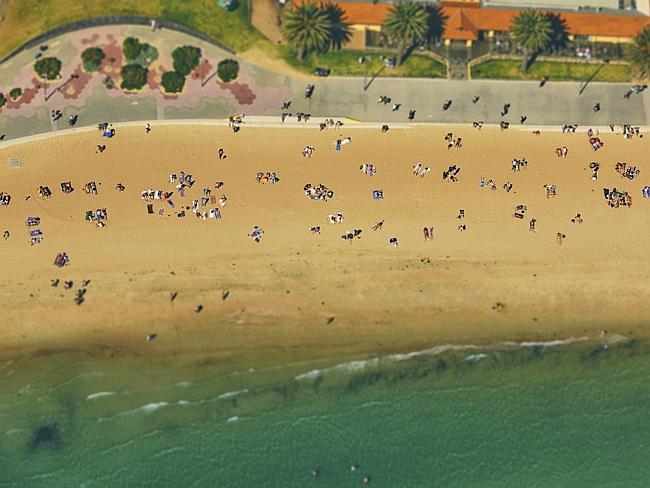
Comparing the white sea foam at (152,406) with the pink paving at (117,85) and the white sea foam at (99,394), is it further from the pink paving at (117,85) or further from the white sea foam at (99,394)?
the pink paving at (117,85)

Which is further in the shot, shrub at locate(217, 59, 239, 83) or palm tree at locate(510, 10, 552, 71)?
shrub at locate(217, 59, 239, 83)

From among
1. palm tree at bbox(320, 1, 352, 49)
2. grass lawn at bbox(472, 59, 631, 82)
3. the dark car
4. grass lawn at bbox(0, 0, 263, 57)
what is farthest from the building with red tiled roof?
grass lawn at bbox(0, 0, 263, 57)

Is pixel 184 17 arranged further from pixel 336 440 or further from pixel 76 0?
pixel 336 440

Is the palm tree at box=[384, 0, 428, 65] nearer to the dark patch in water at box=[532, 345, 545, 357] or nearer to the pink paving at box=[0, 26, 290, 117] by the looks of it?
the pink paving at box=[0, 26, 290, 117]

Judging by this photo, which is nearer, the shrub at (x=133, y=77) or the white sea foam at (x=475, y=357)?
the shrub at (x=133, y=77)

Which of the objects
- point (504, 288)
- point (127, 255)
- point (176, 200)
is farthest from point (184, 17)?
point (504, 288)

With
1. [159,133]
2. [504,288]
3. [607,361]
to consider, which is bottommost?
[607,361]

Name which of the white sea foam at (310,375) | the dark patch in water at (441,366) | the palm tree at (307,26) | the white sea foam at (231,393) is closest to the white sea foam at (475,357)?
the dark patch in water at (441,366)
